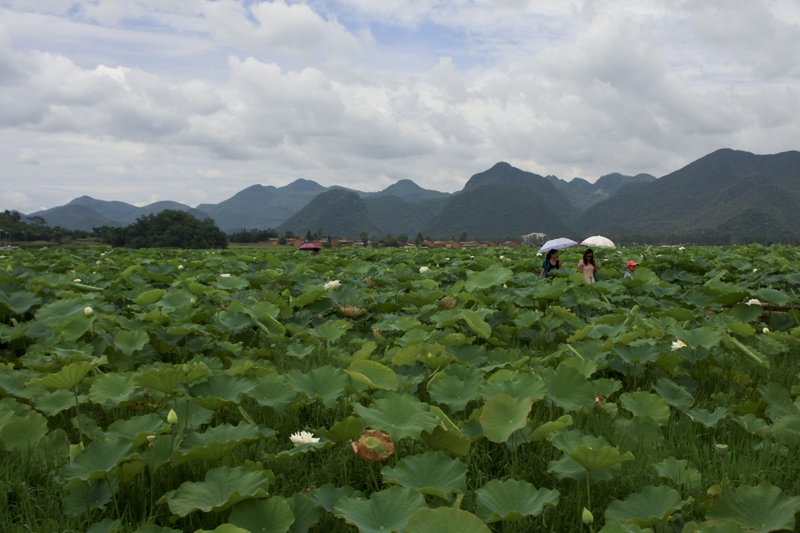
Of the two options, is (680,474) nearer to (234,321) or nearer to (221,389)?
(221,389)

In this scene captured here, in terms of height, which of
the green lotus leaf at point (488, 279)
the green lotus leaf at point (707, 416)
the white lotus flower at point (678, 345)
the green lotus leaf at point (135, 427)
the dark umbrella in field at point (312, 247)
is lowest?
the green lotus leaf at point (707, 416)

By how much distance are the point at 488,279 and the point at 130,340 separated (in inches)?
127

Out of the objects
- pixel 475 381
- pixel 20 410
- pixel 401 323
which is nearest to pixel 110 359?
pixel 20 410

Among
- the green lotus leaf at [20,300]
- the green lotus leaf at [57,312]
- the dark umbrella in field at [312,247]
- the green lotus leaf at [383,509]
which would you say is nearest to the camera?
the green lotus leaf at [383,509]

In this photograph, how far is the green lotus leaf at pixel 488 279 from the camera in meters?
4.49

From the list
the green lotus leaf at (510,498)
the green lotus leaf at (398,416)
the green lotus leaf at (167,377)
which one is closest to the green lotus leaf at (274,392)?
the green lotus leaf at (167,377)

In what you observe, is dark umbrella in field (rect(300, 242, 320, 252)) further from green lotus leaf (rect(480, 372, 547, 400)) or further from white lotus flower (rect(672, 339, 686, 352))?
green lotus leaf (rect(480, 372, 547, 400))

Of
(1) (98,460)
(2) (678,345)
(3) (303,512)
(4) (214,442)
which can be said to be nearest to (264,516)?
(3) (303,512)

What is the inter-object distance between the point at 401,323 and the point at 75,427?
203 cm

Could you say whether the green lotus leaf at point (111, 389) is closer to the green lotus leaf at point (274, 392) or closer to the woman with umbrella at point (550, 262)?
the green lotus leaf at point (274, 392)

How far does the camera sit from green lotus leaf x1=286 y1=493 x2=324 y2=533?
1.35 meters

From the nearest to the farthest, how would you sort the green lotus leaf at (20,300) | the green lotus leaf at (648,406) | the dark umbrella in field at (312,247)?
1. the green lotus leaf at (648,406)
2. the green lotus leaf at (20,300)
3. the dark umbrella in field at (312,247)

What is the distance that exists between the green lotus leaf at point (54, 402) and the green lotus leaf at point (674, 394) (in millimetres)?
2882

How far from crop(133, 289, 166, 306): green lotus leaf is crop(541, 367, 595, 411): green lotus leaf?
3.11 meters
